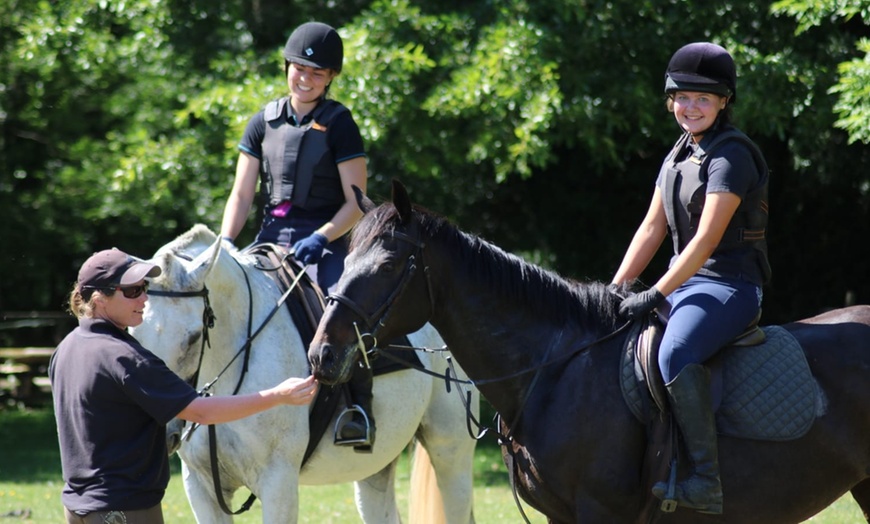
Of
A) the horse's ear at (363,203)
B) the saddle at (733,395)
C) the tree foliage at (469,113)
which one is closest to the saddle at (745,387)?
the saddle at (733,395)

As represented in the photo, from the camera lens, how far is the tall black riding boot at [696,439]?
3.98m

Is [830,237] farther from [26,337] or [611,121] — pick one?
[26,337]

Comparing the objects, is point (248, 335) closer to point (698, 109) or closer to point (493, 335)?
point (493, 335)

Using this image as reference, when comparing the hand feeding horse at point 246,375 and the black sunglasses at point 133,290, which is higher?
the black sunglasses at point 133,290

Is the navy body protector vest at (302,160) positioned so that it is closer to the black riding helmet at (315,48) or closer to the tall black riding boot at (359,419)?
the black riding helmet at (315,48)

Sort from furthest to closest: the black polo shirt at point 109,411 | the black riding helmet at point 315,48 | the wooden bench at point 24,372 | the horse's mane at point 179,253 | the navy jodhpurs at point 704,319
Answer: the wooden bench at point 24,372
the black riding helmet at point 315,48
the horse's mane at point 179,253
the navy jodhpurs at point 704,319
the black polo shirt at point 109,411

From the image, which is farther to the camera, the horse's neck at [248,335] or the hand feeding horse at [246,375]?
the horse's neck at [248,335]

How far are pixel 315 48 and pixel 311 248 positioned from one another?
1.11 metres

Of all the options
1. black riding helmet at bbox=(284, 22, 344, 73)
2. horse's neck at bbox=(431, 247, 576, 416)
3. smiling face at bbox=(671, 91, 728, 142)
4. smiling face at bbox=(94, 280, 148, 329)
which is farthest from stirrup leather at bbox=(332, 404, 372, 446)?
smiling face at bbox=(671, 91, 728, 142)

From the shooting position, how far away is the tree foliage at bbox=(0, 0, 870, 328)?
10430mm

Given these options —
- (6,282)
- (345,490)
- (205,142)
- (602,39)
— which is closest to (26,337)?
(6,282)

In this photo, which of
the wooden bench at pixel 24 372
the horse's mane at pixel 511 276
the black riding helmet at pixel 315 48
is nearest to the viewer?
the horse's mane at pixel 511 276

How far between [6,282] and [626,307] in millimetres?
16273

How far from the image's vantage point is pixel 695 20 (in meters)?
10.6
